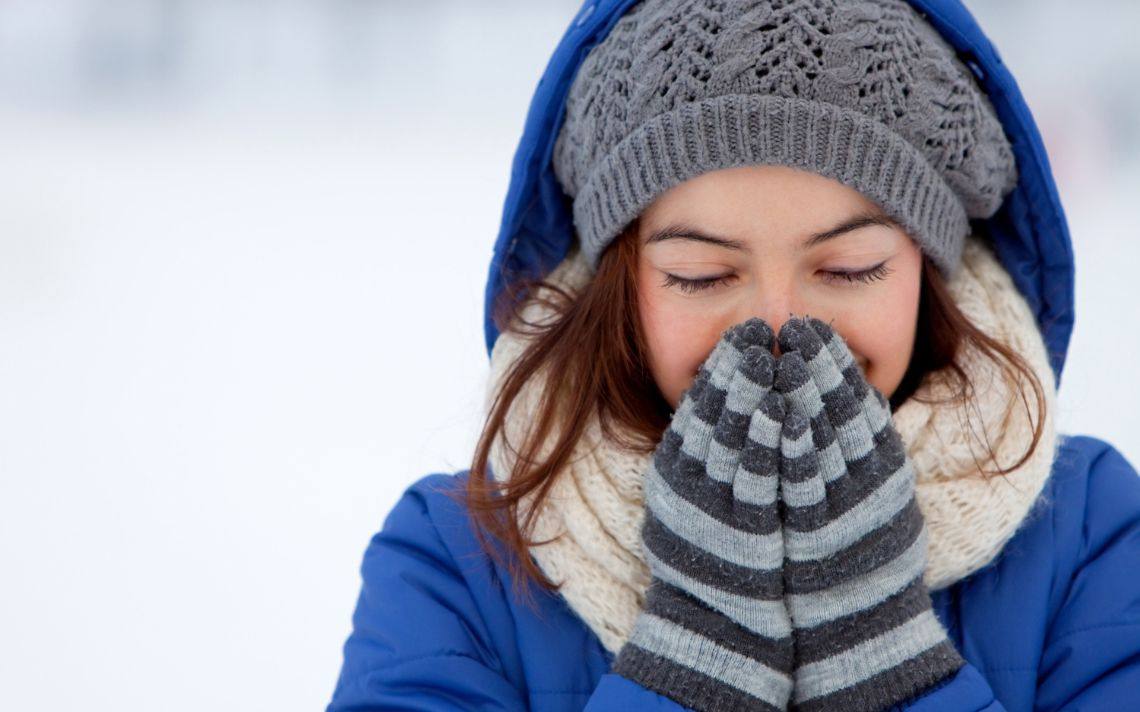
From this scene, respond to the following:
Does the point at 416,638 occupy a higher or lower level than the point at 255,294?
lower

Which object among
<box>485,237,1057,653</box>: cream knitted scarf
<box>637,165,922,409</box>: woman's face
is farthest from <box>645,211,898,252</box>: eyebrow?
<box>485,237,1057,653</box>: cream knitted scarf

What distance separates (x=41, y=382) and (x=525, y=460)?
169cm

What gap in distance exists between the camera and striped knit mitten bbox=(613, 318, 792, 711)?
0.86 metres

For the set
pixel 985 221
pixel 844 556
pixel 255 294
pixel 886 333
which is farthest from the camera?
pixel 255 294

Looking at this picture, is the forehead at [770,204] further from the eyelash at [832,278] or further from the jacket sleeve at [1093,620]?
the jacket sleeve at [1093,620]

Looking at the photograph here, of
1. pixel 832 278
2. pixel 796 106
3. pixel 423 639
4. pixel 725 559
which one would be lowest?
pixel 423 639

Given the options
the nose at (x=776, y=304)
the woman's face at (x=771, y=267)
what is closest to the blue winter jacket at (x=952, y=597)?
the woman's face at (x=771, y=267)

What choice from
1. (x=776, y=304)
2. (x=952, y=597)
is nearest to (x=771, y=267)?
(x=776, y=304)

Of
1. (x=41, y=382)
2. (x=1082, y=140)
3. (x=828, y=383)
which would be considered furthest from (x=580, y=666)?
(x=1082, y=140)

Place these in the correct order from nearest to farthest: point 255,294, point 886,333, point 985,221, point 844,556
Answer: point 844,556 → point 886,333 → point 985,221 → point 255,294

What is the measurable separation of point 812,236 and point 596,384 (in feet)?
0.80

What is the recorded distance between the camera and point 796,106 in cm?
92

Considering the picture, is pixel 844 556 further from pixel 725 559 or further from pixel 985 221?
pixel 985 221

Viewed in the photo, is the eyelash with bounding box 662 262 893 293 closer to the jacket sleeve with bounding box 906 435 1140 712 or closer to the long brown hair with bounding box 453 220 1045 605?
the long brown hair with bounding box 453 220 1045 605
